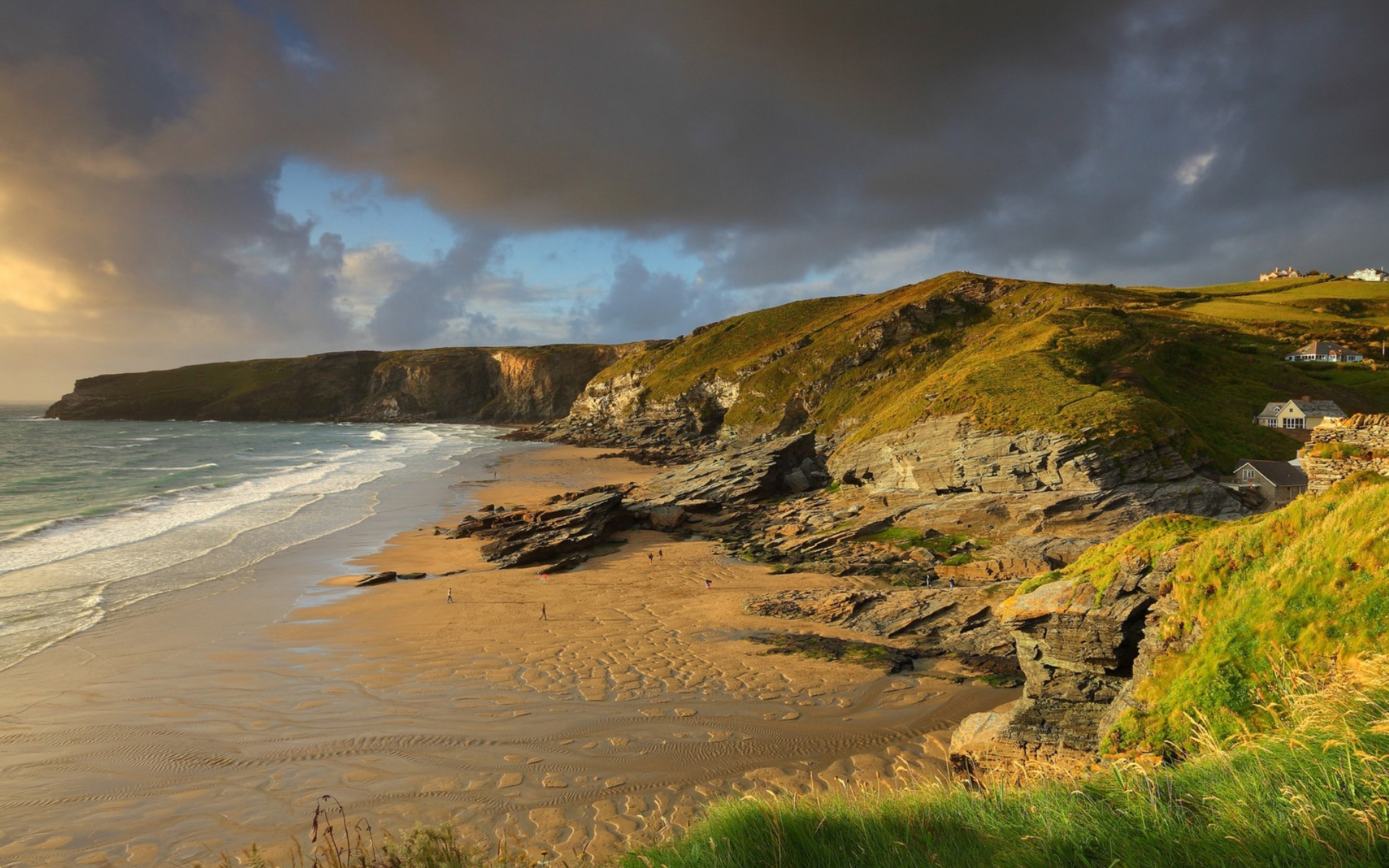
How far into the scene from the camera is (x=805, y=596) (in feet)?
80.0

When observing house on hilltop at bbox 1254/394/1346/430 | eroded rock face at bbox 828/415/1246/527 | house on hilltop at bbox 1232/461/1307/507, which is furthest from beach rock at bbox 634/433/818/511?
house on hilltop at bbox 1254/394/1346/430

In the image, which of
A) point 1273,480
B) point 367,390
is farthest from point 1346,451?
point 367,390

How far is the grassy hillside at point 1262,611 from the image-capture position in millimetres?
7152

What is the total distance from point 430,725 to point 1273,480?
120ft

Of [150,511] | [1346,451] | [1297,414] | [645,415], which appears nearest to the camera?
[1346,451]

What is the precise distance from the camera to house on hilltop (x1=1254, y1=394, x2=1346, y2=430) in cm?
4091

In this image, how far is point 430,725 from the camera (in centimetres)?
1504

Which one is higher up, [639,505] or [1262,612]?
[1262,612]

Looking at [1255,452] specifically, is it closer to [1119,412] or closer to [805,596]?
[1119,412]

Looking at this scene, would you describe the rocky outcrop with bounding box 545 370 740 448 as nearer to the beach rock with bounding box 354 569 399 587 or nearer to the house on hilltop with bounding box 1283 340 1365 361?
the house on hilltop with bounding box 1283 340 1365 361

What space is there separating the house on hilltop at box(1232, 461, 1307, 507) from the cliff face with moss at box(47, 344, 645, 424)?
473ft

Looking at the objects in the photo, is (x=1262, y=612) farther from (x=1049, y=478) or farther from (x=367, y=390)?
(x=367, y=390)

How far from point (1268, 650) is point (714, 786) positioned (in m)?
9.05

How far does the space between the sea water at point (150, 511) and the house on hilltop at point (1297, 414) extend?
2342 inches
